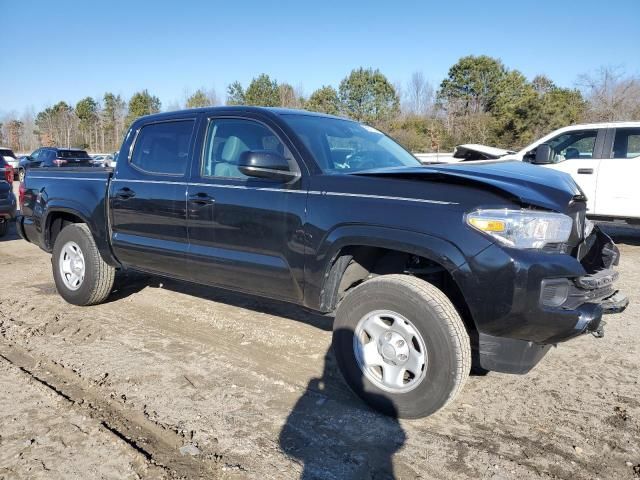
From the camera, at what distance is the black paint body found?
2686mm

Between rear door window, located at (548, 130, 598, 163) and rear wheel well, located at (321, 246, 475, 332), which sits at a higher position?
rear door window, located at (548, 130, 598, 163)

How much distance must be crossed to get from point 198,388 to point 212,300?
6.91ft

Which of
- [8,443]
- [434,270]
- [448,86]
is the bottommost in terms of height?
[8,443]

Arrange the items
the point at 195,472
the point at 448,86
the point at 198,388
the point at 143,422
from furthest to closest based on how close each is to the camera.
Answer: the point at 448,86
the point at 198,388
the point at 143,422
the point at 195,472

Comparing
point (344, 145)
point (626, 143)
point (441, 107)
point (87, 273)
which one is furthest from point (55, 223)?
point (441, 107)

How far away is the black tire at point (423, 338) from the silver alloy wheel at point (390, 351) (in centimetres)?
3

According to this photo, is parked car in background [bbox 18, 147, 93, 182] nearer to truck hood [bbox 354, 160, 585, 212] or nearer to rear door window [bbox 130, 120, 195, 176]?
rear door window [bbox 130, 120, 195, 176]

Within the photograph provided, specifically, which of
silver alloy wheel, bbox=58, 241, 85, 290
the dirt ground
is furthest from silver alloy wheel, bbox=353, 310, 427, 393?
silver alloy wheel, bbox=58, 241, 85, 290

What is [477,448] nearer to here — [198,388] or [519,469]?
[519,469]

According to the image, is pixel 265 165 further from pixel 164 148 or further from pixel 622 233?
pixel 622 233

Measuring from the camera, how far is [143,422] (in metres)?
2.94

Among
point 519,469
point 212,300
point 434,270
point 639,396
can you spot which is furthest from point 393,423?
point 212,300

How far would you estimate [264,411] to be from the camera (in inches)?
122

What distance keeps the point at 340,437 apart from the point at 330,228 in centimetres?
122
